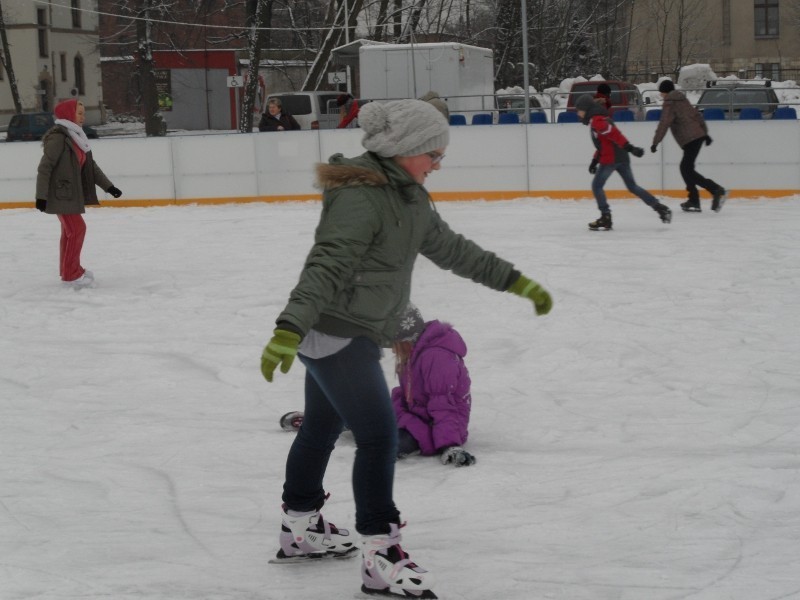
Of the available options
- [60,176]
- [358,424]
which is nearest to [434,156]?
[358,424]

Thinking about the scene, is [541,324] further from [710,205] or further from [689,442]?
[710,205]

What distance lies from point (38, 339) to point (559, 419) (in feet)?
11.9

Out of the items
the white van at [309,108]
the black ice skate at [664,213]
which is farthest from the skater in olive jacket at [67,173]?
the white van at [309,108]

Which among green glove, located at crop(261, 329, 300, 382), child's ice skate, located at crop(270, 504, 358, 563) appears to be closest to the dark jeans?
child's ice skate, located at crop(270, 504, 358, 563)

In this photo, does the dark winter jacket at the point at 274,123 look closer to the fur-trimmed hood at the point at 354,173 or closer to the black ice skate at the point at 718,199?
the black ice skate at the point at 718,199

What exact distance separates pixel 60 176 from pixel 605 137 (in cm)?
513

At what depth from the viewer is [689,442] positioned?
16.1 ft

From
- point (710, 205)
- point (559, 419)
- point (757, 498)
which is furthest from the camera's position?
point (710, 205)

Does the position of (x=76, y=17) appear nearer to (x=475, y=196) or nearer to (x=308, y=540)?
(x=475, y=196)

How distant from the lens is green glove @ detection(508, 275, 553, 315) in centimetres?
352

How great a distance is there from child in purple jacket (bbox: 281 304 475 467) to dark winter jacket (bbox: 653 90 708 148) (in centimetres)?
913

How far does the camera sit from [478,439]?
16.6 ft

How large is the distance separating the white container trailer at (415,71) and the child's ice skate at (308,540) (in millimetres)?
19635

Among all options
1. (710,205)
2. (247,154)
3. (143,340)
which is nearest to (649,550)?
(143,340)
